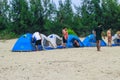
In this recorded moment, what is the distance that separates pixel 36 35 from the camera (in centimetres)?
2691

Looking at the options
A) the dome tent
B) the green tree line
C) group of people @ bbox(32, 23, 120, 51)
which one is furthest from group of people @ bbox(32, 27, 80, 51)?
the green tree line

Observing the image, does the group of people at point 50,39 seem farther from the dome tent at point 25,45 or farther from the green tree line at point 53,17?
the green tree line at point 53,17

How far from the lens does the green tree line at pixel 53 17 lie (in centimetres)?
5006

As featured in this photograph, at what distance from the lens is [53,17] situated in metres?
51.6

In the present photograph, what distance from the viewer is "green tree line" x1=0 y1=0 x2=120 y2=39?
5006cm

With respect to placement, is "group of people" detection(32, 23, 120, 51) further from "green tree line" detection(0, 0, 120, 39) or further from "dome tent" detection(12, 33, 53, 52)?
"green tree line" detection(0, 0, 120, 39)

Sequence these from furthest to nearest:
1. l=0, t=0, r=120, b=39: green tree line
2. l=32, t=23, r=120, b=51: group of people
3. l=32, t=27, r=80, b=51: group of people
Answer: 1. l=0, t=0, r=120, b=39: green tree line
2. l=32, t=27, r=80, b=51: group of people
3. l=32, t=23, r=120, b=51: group of people

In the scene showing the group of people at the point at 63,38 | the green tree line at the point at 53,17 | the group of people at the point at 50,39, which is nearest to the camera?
the group of people at the point at 63,38

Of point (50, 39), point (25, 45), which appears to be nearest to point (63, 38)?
point (50, 39)

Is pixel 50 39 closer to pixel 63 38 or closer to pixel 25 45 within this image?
pixel 63 38

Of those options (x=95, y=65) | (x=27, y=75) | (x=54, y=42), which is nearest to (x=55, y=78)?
(x=27, y=75)

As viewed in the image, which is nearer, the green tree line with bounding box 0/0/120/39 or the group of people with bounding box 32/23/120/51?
the group of people with bounding box 32/23/120/51

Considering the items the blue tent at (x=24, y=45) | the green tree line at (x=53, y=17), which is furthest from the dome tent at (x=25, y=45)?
the green tree line at (x=53, y=17)

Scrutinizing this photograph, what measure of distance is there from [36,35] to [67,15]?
2451 cm
